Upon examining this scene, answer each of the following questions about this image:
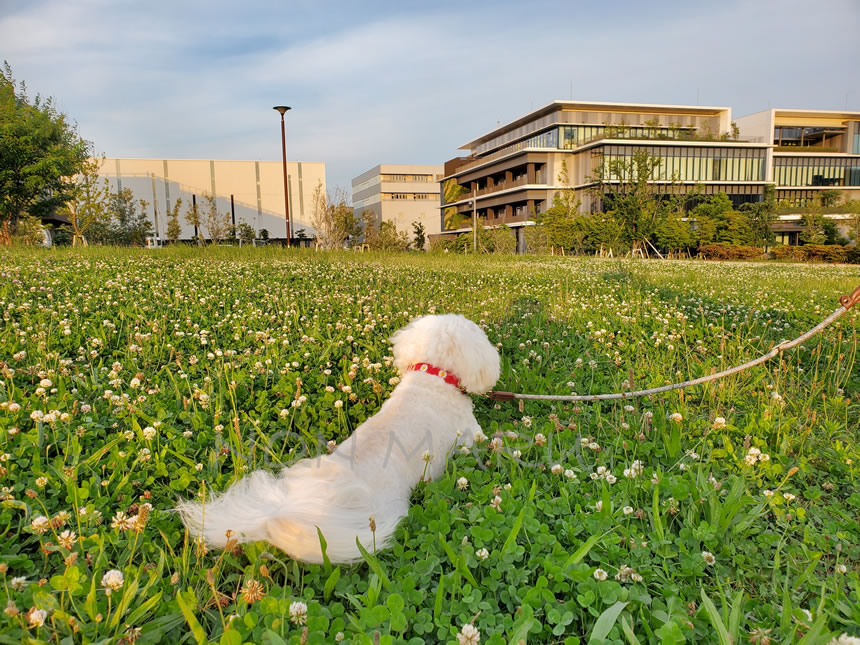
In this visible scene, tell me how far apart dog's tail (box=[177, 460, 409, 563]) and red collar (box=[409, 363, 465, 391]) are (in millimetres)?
1218

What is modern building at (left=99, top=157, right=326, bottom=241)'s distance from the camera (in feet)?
241

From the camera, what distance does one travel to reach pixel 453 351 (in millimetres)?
3271

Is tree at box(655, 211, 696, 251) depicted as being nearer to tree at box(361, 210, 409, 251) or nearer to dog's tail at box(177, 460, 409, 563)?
tree at box(361, 210, 409, 251)

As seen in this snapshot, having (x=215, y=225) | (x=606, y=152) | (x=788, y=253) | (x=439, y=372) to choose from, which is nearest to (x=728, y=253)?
(x=788, y=253)

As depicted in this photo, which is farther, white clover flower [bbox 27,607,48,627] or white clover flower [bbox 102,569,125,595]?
white clover flower [bbox 102,569,125,595]

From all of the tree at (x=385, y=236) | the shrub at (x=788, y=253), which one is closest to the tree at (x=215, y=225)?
the tree at (x=385, y=236)

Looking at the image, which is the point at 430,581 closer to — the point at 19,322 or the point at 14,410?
the point at 14,410

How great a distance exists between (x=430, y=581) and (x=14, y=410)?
260 cm

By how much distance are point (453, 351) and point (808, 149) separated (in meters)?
98.7

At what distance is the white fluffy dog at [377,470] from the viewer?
1.85 meters

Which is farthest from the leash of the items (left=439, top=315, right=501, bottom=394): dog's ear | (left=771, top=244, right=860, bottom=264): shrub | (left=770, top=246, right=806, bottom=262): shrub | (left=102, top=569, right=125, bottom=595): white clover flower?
(left=770, top=246, right=806, bottom=262): shrub

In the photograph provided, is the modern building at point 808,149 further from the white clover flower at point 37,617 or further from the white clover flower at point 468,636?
the white clover flower at point 37,617

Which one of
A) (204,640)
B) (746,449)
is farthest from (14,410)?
(746,449)

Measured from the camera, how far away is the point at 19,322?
4660 mm
